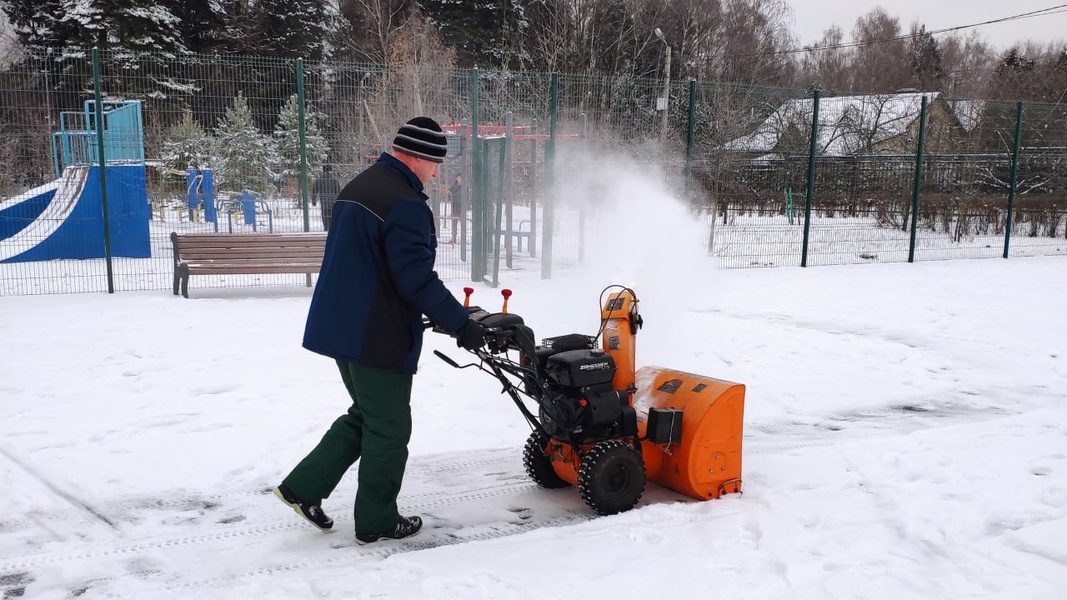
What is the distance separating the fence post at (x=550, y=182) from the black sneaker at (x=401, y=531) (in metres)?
8.26

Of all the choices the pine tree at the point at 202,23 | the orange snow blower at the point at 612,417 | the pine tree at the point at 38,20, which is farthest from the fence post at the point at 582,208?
the pine tree at the point at 202,23

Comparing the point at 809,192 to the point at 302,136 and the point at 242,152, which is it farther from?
the point at 242,152

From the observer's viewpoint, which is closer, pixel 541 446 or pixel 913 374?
pixel 541 446

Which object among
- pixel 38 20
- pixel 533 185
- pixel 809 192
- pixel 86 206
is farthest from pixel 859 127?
pixel 38 20

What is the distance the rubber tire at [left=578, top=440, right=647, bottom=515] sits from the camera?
4.11m

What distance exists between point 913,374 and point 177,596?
20.9 feet

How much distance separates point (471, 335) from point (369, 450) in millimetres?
712

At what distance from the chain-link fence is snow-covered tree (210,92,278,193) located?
0.16ft

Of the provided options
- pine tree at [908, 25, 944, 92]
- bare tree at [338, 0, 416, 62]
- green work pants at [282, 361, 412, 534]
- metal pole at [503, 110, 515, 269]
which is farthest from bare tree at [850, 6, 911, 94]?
green work pants at [282, 361, 412, 534]

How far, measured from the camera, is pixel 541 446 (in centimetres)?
456

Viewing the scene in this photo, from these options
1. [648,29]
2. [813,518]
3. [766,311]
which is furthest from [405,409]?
[648,29]

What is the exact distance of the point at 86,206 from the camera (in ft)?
43.1

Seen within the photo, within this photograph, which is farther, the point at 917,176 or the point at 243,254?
the point at 917,176

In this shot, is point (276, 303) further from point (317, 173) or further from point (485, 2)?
point (485, 2)
